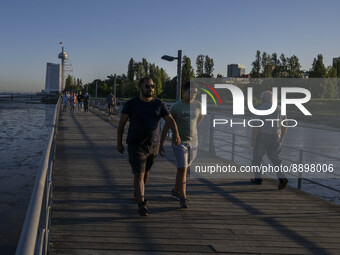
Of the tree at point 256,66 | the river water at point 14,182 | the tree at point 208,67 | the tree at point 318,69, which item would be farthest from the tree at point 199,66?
the river water at point 14,182

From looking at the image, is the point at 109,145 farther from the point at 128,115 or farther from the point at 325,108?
the point at 325,108

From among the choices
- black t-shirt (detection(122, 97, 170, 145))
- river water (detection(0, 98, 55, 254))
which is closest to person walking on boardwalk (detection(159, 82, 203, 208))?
black t-shirt (detection(122, 97, 170, 145))

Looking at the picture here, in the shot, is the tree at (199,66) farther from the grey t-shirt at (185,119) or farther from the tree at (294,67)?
the grey t-shirt at (185,119)

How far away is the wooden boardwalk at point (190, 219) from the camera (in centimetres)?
389

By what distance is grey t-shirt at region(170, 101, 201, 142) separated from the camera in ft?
17.2

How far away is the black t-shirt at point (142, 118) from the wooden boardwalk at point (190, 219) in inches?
39.7

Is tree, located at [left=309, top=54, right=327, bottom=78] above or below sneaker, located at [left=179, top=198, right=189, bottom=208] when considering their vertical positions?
above

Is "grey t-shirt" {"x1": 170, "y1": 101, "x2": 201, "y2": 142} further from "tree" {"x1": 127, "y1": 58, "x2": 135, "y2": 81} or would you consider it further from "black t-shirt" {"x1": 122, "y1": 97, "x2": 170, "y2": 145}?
"tree" {"x1": 127, "y1": 58, "x2": 135, "y2": 81}

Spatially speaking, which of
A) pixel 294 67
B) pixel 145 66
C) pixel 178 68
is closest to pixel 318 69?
pixel 294 67

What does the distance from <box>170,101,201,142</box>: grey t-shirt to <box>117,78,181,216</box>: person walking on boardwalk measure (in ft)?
1.52

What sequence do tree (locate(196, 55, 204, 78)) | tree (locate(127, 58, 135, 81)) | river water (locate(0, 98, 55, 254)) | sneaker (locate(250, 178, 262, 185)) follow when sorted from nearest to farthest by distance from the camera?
sneaker (locate(250, 178, 262, 185))
river water (locate(0, 98, 55, 254))
tree (locate(196, 55, 204, 78))
tree (locate(127, 58, 135, 81))

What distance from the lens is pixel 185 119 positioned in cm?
525

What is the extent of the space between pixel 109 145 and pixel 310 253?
8.57 metres

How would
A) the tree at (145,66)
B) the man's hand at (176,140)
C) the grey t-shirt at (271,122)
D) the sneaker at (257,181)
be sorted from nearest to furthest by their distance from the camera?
the man's hand at (176,140) < the grey t-shirt at (271,122) < the sneaker at (257,181) < the tree at (145,66)
